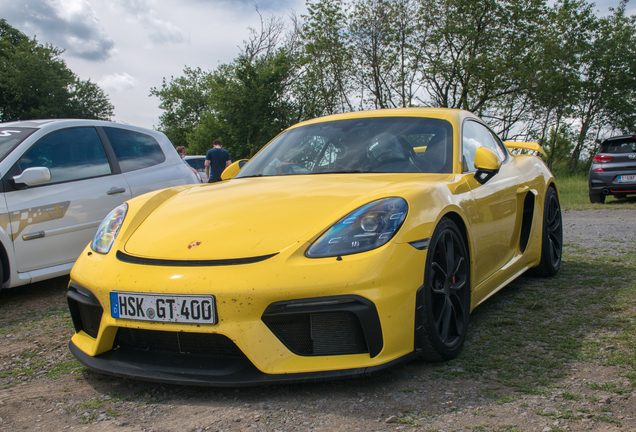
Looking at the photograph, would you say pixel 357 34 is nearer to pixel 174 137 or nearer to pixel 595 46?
pixel 595 46

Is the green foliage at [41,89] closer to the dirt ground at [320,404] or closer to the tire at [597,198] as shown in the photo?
the tire at [597,198]

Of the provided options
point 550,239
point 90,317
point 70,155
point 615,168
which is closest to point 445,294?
point 90,317

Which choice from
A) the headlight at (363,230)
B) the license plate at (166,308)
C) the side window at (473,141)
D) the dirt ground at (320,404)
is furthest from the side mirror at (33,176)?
the side window at (473,141)

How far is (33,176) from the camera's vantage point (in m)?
3.96

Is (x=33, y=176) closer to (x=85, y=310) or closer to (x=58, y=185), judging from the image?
(x=58, y=185)

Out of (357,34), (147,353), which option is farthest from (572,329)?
(357,34)

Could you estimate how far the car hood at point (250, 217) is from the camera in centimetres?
218

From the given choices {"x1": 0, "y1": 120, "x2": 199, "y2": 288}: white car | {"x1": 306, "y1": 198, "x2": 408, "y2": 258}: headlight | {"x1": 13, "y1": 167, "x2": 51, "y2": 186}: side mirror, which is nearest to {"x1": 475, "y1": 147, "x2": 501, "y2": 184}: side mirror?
{"x1": 306, "y1": 198, "x2": 408, "y2": 258}: headlight

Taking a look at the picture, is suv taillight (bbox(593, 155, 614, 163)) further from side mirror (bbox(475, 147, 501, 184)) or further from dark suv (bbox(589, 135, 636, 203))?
side mirror (bbox(475, 147, 501, 184))

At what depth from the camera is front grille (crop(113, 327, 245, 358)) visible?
6.93 ft

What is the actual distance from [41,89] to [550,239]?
3576 centimetres

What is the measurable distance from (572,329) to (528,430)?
135 centimetres

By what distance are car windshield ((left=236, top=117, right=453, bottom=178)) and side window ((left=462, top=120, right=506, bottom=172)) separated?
0.47 ft

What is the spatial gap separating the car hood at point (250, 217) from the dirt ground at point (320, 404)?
1.92ft
